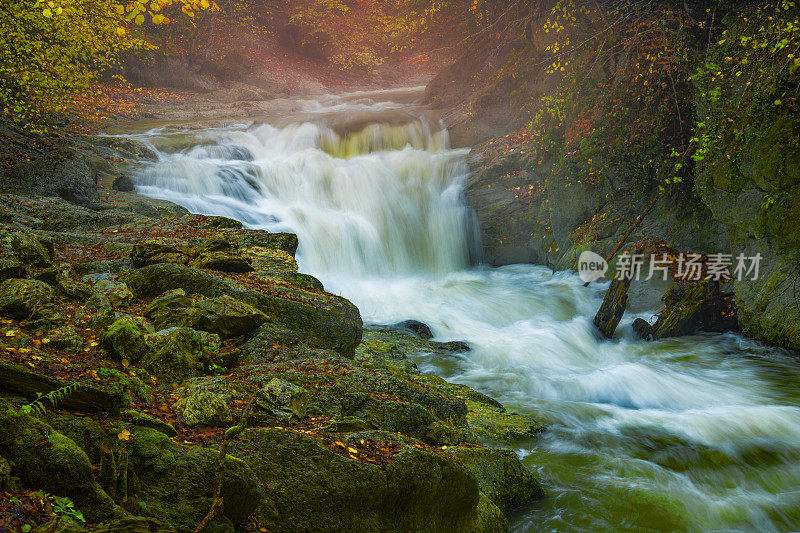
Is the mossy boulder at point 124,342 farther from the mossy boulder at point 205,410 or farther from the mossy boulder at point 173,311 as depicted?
the mossy boulder at point 205,410

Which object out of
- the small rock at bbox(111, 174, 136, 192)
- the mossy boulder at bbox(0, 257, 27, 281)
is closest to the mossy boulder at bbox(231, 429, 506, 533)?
the mossy boulder at bbox(0, 257, 27, 281)

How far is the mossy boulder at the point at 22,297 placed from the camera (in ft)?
11.2

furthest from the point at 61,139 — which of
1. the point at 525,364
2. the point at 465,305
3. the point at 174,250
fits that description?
the point at 525,364

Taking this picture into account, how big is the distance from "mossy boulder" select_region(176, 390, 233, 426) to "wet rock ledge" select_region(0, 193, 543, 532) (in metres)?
0.01

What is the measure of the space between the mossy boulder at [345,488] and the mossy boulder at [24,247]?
3480 mm

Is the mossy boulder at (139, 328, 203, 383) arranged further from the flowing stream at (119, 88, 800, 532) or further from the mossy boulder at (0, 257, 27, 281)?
the flowing stream at (119, 88, 800, 532)

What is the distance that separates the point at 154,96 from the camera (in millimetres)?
22828

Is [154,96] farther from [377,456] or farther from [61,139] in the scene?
[377,456]

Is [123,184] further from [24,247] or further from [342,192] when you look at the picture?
[24,247]

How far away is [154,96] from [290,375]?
2434 cm

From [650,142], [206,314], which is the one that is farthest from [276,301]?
[650,142]

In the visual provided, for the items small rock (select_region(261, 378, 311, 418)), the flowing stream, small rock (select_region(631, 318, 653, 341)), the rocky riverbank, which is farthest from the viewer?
small rock (select_region(631, 318, 653, 341))

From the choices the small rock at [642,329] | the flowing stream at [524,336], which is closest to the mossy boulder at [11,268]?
the flowing stream at [524,336]

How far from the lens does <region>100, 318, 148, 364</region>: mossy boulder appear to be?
11.0ft
